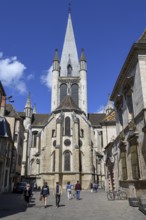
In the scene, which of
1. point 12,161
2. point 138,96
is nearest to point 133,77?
point 138,96

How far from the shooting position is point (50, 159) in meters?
38.5

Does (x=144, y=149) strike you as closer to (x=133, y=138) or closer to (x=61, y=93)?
(x=133, y=138)

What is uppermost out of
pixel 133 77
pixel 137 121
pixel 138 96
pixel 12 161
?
pixel 133 77

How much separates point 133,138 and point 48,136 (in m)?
28.6

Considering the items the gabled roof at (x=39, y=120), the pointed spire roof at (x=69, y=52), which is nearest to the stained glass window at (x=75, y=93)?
the pointed spire roof at (x=69, y=52)

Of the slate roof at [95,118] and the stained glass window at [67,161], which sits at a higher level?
the slate roof at [95,118]

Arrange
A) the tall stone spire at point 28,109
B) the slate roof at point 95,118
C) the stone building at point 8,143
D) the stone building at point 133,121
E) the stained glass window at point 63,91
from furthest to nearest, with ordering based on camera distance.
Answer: the stained glass window at point 63,91 < the tall stone spire at point 28,109 < the slate roof at point 95,118 < the stone building at point 8,143 < the stone building at point 133,121

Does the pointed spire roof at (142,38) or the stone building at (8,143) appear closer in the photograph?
the pointed spire roof at (142,38)

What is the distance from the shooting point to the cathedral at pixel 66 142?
35906 millimetres

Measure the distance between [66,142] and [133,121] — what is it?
84.9 feet

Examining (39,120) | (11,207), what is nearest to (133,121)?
(11,207)

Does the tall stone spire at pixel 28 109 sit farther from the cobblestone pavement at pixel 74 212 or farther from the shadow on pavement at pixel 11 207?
the cobblestone pavement at pixel 74 212

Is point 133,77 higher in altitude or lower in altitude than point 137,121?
higher

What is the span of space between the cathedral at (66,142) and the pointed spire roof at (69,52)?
15.5 ft
